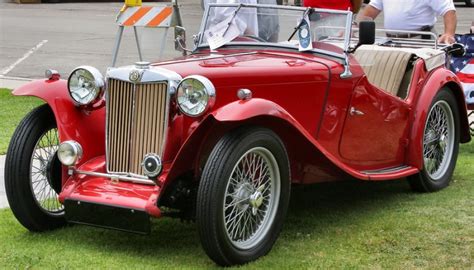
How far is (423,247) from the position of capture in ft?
15.3

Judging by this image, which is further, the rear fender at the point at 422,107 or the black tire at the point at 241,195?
the rear fender at the point at 422,107

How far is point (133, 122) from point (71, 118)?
0.43m

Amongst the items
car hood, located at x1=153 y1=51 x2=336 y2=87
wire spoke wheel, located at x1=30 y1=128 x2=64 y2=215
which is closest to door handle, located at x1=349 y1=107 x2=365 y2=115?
car hood, located at x1=153 y1=51 x2=336 y2=87

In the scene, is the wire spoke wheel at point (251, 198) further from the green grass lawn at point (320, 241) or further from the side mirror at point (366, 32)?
the side mirror at point (366, 32)

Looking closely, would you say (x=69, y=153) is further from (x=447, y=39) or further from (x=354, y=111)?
(x=447, y=39)

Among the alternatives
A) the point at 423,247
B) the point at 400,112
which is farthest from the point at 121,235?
the point at 400,112

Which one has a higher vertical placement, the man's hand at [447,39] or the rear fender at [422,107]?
Result: the man's hand at [447,39]

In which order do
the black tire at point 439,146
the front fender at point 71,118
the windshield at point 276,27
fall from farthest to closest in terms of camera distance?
the black tire at point 439,146 < the windshield at point 276,27 < the front fender at point 71,118

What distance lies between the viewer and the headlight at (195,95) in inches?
167

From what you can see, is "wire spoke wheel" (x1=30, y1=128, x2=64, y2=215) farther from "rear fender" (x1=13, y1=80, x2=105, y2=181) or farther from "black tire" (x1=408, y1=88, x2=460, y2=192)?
"black tire" (x1=408, y1=88, x2=460, y2=192)

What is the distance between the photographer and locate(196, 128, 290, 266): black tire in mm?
4113

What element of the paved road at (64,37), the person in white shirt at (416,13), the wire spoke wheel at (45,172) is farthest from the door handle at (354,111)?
the paved road at (64,37)

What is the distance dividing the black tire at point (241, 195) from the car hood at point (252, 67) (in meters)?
0.44

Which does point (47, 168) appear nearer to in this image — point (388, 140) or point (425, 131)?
point (388, 140)
